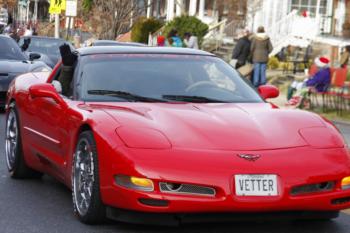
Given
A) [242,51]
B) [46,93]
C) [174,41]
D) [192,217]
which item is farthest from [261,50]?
[192,217]

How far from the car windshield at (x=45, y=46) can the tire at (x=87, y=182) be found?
67.2 feet

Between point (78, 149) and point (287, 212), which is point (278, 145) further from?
point (78, 149)

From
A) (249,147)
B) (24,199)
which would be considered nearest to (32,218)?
(24,199)

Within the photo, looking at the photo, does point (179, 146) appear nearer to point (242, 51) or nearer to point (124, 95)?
point (124, 95)

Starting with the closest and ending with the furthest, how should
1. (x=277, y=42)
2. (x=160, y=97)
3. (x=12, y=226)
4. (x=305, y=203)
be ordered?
(x=305, y=203) < (x=12, y=226) < (x=160, y=97) < (x=277, y=42)

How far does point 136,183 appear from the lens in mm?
5922

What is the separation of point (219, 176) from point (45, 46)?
22.1 m

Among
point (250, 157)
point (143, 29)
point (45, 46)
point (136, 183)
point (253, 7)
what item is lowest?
point (143, 29)

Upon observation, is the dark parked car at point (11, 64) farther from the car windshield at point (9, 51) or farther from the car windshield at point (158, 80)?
the car windshield at point (158, 80)

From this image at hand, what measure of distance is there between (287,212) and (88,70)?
2230mm

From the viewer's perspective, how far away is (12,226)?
6.55m

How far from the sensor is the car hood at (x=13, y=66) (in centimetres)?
1636

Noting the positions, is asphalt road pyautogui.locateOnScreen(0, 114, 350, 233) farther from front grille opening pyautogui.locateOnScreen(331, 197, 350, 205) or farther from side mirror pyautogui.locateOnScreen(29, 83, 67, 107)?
side mirror pyautogui.locateOnScreen(29, 83, 67, 107)

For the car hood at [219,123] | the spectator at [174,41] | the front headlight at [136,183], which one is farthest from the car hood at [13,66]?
the spectator at [174,41]
